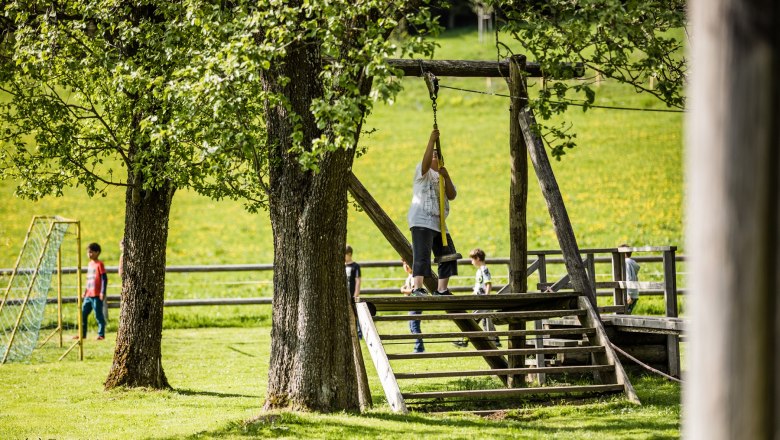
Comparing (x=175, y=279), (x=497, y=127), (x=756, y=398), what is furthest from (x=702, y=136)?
(x=497, y=127)

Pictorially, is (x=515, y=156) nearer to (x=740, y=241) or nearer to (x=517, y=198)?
(x=517, y=198)

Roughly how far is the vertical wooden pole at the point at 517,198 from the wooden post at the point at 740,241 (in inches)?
339

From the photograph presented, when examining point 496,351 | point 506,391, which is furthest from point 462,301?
point 506,391

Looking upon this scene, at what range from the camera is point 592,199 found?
3741 cm

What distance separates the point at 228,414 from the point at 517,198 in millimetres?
4630

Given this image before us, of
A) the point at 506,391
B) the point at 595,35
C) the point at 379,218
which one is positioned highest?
the point at 595,35

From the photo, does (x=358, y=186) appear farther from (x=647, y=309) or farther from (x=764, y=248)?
(x=647, y=309)

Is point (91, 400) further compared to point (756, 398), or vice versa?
point (91, 400)

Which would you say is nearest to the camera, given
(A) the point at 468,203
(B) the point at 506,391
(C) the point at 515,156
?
(B) the point at 506,391

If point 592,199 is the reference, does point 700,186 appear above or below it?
below

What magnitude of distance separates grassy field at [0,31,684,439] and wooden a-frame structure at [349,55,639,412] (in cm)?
74

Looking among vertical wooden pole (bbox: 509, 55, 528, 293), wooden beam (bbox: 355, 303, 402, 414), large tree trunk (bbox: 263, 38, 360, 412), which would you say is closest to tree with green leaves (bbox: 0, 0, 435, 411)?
large tree trunk (bbox: 263, 38, 360, 412)

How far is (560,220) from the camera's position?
11180 millimetres

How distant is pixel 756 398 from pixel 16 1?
10731mm
